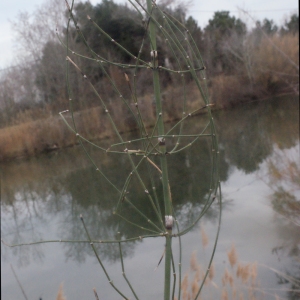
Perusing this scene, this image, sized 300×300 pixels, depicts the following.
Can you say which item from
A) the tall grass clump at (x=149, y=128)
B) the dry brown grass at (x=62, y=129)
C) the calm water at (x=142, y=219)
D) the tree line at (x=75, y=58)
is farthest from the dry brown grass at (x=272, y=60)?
the dry brown grass at (x=62, y=129)

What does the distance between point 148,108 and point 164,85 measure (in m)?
3.30

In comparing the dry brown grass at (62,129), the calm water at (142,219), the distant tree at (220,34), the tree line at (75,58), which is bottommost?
the calm water at (142,219)

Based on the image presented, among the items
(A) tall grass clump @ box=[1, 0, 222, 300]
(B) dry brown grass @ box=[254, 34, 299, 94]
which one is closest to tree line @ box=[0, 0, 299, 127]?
(A) tall grass clump @ box=[1, 0, 222, 300]

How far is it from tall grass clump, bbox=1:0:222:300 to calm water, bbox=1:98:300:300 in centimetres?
14

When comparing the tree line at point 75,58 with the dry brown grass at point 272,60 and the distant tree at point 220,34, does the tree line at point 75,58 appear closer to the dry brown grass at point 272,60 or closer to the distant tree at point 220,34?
the distant tree at point 220,34

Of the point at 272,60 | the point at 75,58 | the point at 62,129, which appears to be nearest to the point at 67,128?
the point at 62,129

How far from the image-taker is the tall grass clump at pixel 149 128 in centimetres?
138

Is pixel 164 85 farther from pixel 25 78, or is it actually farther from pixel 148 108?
pixel 25 78

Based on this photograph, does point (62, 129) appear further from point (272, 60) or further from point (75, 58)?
point (272, 60)

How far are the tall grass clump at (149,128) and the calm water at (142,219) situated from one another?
0.14m

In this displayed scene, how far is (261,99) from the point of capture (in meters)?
20.2

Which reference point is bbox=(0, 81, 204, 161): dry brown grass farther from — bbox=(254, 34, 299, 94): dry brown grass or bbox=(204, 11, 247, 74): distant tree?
bbox=(254, 34, 299, 94): dry brown grass

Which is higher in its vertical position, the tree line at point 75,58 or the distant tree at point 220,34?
the distant tree at point 220,34

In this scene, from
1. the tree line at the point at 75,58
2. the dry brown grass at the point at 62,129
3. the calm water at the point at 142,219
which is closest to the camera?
the calm water at the point at 142,219
